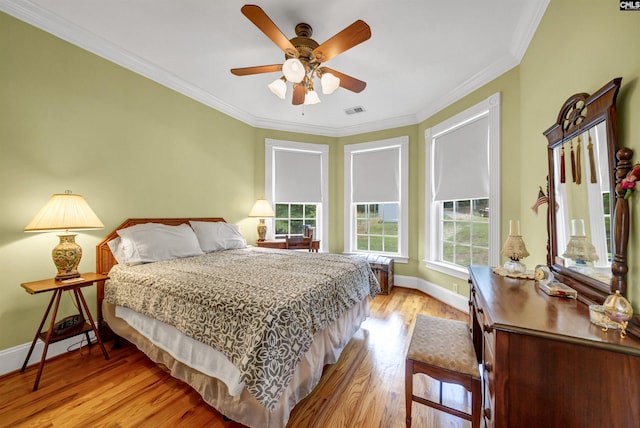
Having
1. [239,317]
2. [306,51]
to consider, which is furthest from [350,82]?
[239,317]

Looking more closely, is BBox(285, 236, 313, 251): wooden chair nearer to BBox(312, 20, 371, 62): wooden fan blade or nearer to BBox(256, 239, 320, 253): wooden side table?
BBox(256, 239, 320, 253): wooden side table

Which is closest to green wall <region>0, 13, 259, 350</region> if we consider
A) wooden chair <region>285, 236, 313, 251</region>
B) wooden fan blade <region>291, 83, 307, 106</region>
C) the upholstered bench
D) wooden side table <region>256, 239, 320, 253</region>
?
wooden side table <region>256, 239, 320, 253</region>

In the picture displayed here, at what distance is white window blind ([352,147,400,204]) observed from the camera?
410 centimetres

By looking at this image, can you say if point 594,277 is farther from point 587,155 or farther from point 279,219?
point 279,219

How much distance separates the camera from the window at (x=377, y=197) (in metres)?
4.04

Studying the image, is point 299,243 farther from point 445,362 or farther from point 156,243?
point 445,362

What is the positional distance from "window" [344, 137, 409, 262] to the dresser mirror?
251cm

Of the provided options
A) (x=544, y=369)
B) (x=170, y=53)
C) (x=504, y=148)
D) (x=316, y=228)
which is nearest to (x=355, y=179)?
(x=316, y=228)

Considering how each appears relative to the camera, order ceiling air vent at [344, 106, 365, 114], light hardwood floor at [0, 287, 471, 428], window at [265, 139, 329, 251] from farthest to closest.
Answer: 1. window at [265, 139, 329, 251]
2. ceiling air vent at [344, 106, 365, 114]
3. light hardwood floor at [0, 287, 471, 428]

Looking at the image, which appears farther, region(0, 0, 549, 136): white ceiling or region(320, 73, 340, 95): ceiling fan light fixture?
region(320, 73, 340, 95): ceiling fan light fixture

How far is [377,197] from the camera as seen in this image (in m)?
4.23

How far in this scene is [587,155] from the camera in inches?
47.0

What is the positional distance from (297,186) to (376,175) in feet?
4.67

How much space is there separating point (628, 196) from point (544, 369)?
761mm
